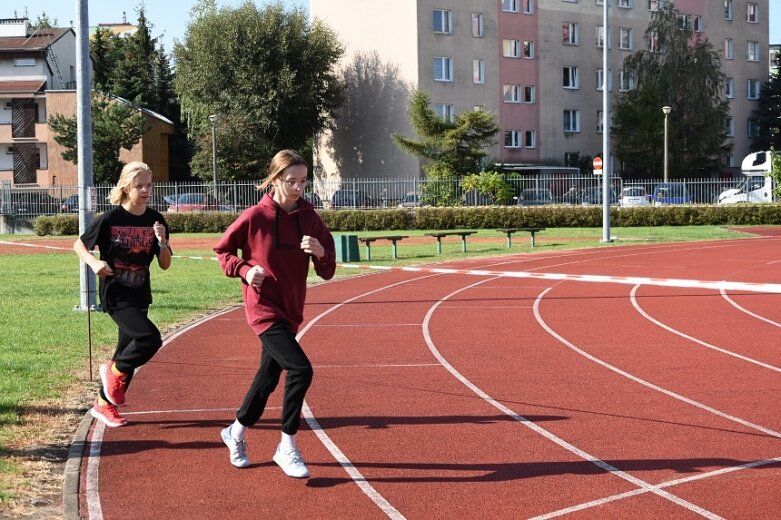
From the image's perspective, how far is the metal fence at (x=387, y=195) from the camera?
45031 millimetres

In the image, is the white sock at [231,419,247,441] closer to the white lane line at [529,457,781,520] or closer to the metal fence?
the white lane line at [529,457,781,520]

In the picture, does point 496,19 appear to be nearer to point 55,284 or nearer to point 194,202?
point 194,202

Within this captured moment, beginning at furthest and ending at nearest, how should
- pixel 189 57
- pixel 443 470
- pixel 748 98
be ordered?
pixel 748 98 < pixel 189 57 < pixel 443 470

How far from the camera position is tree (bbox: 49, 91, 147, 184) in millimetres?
60244

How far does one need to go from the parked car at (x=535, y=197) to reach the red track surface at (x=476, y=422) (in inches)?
1173

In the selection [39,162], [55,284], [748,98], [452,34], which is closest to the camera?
[55,284]

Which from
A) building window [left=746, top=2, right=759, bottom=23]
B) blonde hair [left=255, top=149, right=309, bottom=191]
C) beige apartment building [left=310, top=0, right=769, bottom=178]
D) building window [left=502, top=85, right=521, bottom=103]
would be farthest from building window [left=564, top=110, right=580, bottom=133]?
blonde hair [left=255, top=149, right=309, bottom=191]

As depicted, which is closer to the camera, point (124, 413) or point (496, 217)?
point (124, 413)

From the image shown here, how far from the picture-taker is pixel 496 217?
42281mm

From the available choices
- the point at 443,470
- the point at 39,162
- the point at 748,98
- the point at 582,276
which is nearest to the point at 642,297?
the point at 582,276

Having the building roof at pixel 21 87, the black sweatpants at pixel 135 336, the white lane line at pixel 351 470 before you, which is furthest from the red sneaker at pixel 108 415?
the building roof at pixel 21 87

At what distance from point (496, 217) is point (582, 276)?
69.9 ft

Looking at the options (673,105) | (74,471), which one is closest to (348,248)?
(74,471)

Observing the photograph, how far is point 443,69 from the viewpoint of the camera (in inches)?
2314
